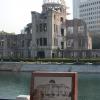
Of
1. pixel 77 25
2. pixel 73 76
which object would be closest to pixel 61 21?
pixel 77 25

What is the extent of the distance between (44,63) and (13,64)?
7138mm

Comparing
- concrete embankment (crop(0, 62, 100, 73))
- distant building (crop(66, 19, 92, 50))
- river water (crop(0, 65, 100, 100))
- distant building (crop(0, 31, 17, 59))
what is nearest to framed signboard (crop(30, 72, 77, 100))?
river water (crop(0, 65, 100, 100))

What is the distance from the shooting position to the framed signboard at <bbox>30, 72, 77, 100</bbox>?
25.2ft

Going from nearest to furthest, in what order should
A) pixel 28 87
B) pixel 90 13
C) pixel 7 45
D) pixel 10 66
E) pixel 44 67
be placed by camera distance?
A: pixel 28 87 < pixel 44 67 < pixel 10 66 < pixel 7 45 < pixel 90 13

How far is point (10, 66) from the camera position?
7706 centimetres

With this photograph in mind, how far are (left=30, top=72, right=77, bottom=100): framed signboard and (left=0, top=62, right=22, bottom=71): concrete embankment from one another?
68.3 m

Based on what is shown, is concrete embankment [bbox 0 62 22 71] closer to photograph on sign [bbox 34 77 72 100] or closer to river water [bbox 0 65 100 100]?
river water [bbox 0 65 100 100]

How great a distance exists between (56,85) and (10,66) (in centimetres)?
7002

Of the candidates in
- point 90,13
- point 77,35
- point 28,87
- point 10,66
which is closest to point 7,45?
point 77,35

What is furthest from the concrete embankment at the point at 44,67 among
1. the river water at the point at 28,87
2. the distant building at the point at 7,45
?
the distant building at the point at 7,45

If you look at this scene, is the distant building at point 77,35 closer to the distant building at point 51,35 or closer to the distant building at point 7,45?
the distant building at point 51,35

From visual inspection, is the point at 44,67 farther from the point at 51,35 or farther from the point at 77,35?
the point at 77,35

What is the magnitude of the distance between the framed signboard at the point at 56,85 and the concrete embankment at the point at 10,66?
68.3m

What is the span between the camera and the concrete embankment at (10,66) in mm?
76000
